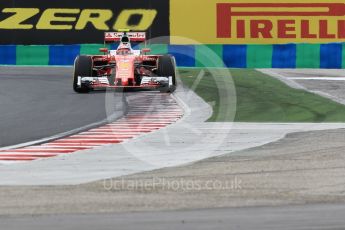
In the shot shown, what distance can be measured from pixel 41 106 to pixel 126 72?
3.04 meters

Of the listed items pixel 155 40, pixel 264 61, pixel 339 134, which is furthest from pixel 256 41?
pixel 339 134

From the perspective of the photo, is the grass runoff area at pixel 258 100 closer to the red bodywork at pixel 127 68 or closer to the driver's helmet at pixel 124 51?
the red bodywork at pixel 127 68

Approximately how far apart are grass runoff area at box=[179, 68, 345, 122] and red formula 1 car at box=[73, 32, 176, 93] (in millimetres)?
810

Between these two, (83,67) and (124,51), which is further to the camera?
(124,51)

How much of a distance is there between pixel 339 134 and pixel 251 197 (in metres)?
5.43

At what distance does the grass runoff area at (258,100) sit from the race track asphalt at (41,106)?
2.13 meters

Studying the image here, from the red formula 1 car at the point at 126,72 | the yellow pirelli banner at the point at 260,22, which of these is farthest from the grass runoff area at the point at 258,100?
the yellow pirelli banner at the point at 260,22

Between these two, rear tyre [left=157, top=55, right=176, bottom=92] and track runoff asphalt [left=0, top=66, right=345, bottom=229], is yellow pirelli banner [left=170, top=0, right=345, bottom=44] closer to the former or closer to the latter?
rear tyre [left=157, top=55, right=176, bottom=92]

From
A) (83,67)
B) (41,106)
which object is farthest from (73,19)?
(41,106)

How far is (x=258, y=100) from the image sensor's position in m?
19.5

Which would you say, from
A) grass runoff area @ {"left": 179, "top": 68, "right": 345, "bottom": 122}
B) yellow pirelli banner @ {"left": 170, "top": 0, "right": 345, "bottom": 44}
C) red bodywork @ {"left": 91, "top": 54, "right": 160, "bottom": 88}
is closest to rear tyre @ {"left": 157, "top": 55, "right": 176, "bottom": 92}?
red bodywork @ {"left": 91, "top": 54, "right": 160, "bottom": 88}

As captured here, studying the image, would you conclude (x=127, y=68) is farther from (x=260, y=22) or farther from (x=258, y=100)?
(x=260, y=22)

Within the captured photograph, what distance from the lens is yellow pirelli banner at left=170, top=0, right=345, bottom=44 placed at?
31.9 meters

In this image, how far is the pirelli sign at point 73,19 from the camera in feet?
106
